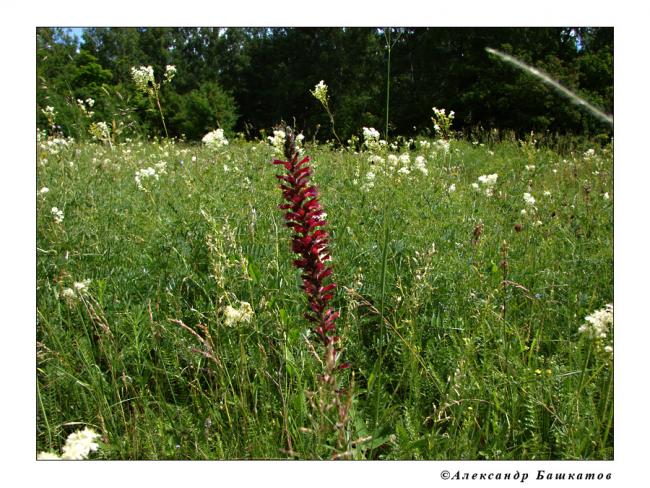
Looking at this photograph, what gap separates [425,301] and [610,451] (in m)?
1.07

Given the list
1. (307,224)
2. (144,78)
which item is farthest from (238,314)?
(144,78)

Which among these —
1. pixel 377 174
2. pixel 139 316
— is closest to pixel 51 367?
pixel 139 316

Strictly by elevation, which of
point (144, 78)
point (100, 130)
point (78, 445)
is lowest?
point (78, 445)

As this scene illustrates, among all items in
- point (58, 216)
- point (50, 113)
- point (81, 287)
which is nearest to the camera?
point (81, 287)

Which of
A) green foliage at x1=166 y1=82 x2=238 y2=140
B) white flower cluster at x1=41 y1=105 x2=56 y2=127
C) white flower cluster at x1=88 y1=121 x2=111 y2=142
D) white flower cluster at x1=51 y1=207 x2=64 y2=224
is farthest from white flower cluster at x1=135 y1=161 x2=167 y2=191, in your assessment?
green foliage at x1=166 y1=82 x2=238 y2=140

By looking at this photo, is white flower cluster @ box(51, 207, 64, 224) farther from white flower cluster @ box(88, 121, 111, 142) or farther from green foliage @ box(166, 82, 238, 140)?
green foliage @ box(166, 82, 238, 140)

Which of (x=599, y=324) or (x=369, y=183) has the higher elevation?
(x=369, y=183)

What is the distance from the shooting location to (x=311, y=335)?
225 cm

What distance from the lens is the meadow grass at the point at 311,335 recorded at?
181 centimetres

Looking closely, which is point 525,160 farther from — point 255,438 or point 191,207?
point 255,438

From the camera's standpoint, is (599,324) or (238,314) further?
(238,314)

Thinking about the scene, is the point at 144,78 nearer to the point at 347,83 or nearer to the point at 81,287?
the point at 81,287

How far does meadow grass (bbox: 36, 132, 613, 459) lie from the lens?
5.93 ft

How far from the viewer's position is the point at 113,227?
11.5 feet
